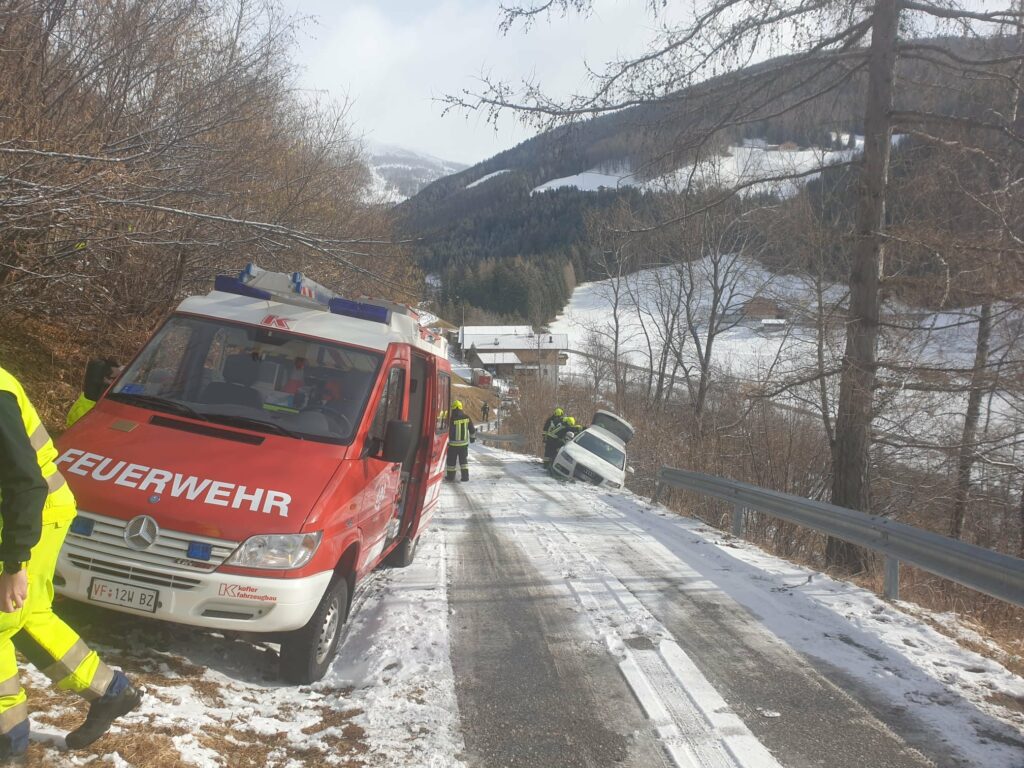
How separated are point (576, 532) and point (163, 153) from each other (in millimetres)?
6830

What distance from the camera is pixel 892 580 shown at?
20.7ft

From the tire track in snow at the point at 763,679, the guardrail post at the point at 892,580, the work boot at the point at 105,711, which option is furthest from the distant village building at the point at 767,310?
the work boot at the point at 105,711

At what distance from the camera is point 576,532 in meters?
9.12

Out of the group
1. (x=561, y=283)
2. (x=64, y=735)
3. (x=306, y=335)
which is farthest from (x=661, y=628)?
(x=561, y=283)

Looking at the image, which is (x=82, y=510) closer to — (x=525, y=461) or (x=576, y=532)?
(x=576, y=532)

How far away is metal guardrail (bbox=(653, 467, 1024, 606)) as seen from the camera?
16.0 feet

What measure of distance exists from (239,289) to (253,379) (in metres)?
1.01

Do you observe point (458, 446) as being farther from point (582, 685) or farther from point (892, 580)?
point (582, 685)

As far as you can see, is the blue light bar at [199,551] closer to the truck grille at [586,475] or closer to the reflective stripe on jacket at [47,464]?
the reflective stripe on jacket at [47,464]

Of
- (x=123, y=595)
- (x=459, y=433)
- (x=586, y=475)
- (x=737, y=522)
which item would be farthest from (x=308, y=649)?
(x=586, y=475)

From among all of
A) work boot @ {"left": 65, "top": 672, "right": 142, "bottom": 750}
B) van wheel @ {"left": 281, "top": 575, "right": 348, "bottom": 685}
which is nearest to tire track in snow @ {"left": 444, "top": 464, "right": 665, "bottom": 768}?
van wheel @ {"left": 281, "top": 575, "right": 348, "bottom": 685}

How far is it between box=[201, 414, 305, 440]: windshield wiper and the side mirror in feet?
1.86

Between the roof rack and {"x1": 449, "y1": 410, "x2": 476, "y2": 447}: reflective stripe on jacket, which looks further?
{"x1": 449, "y1": 410, "x2": 476, "y2": 447}: reflective stripe on jacket

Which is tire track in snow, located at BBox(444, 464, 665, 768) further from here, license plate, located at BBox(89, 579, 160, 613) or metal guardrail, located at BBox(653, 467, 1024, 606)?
metal guardrail, located at BBox(653, 467, 1024, 606)
